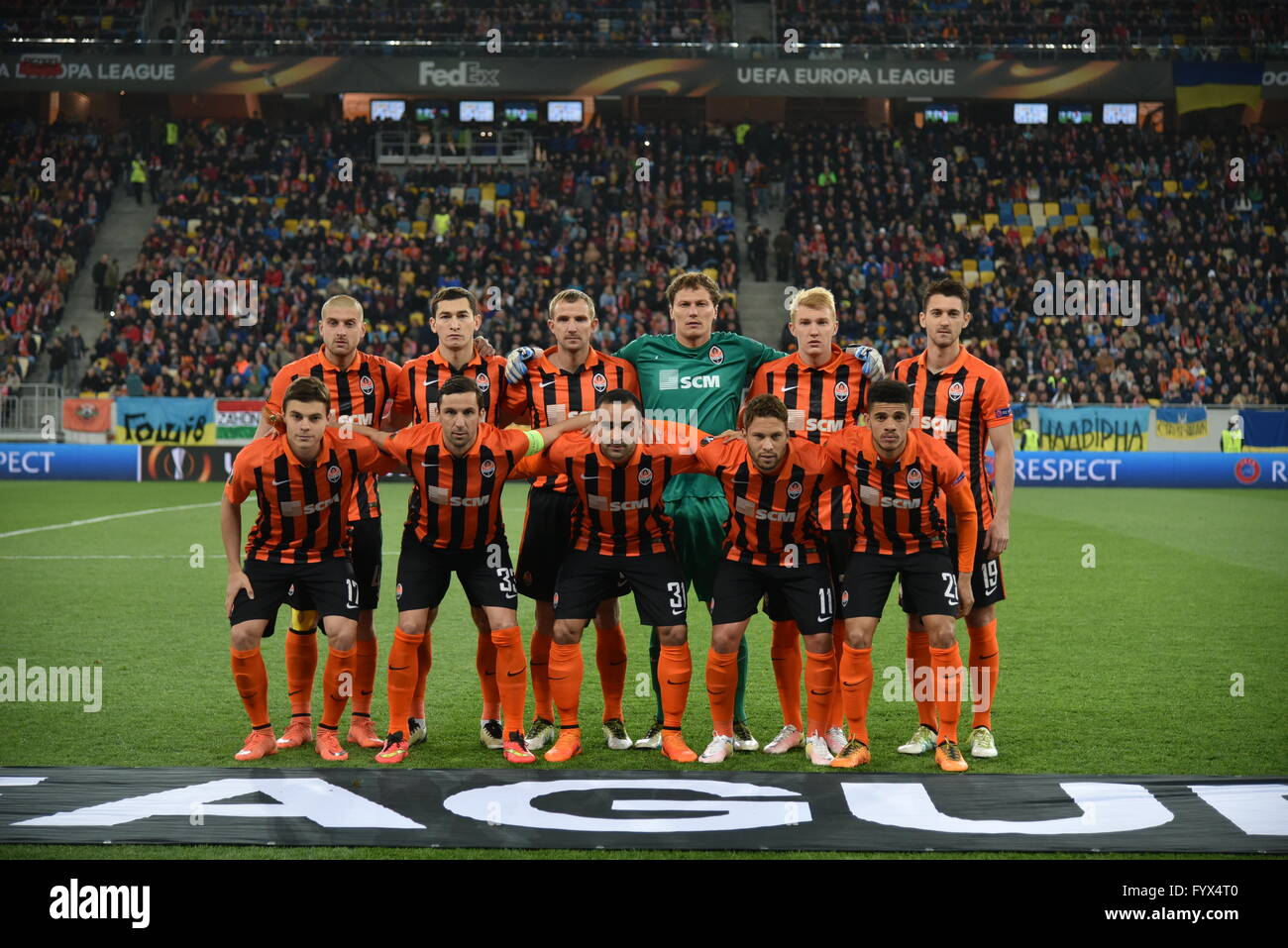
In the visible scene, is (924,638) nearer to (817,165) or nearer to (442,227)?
(442,227)

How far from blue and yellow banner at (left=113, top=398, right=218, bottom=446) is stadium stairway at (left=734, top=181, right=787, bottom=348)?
459 inches

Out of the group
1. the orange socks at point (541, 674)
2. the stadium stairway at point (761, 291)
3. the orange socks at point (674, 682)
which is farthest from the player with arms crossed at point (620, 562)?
the stadium stairway at point (761, 291)

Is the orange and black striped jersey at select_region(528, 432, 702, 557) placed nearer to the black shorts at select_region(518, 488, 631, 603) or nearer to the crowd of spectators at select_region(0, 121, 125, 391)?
the black shorts at select_region(518, 488, 631, 603)

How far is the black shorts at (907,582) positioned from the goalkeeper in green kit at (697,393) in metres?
0.69

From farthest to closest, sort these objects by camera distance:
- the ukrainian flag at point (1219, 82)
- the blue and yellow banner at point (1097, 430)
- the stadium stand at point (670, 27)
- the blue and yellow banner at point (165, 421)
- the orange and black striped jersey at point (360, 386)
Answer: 1. the stadium stand at point (670, 27)
2. the ukrainian flag at point (1219, 82)
3. the blue and yellow banner at point (1097, 430)
4. the blue and yellow banner at point (165, 421)
5. the orange and black striped jersey at point (360, 386)

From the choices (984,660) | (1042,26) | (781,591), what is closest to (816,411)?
(781,591)

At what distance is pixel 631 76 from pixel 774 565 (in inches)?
1112

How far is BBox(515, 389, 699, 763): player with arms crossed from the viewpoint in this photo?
5977mm

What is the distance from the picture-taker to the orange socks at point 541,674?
648cm

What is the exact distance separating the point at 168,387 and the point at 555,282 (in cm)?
880

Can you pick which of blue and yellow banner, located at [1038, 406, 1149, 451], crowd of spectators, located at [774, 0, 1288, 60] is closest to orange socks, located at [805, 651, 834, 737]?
blue and yellow banner, located at [1038, 406, 1149, 451]

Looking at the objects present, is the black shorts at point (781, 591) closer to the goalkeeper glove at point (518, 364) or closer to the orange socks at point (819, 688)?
the orange socks at point (819, 688)
